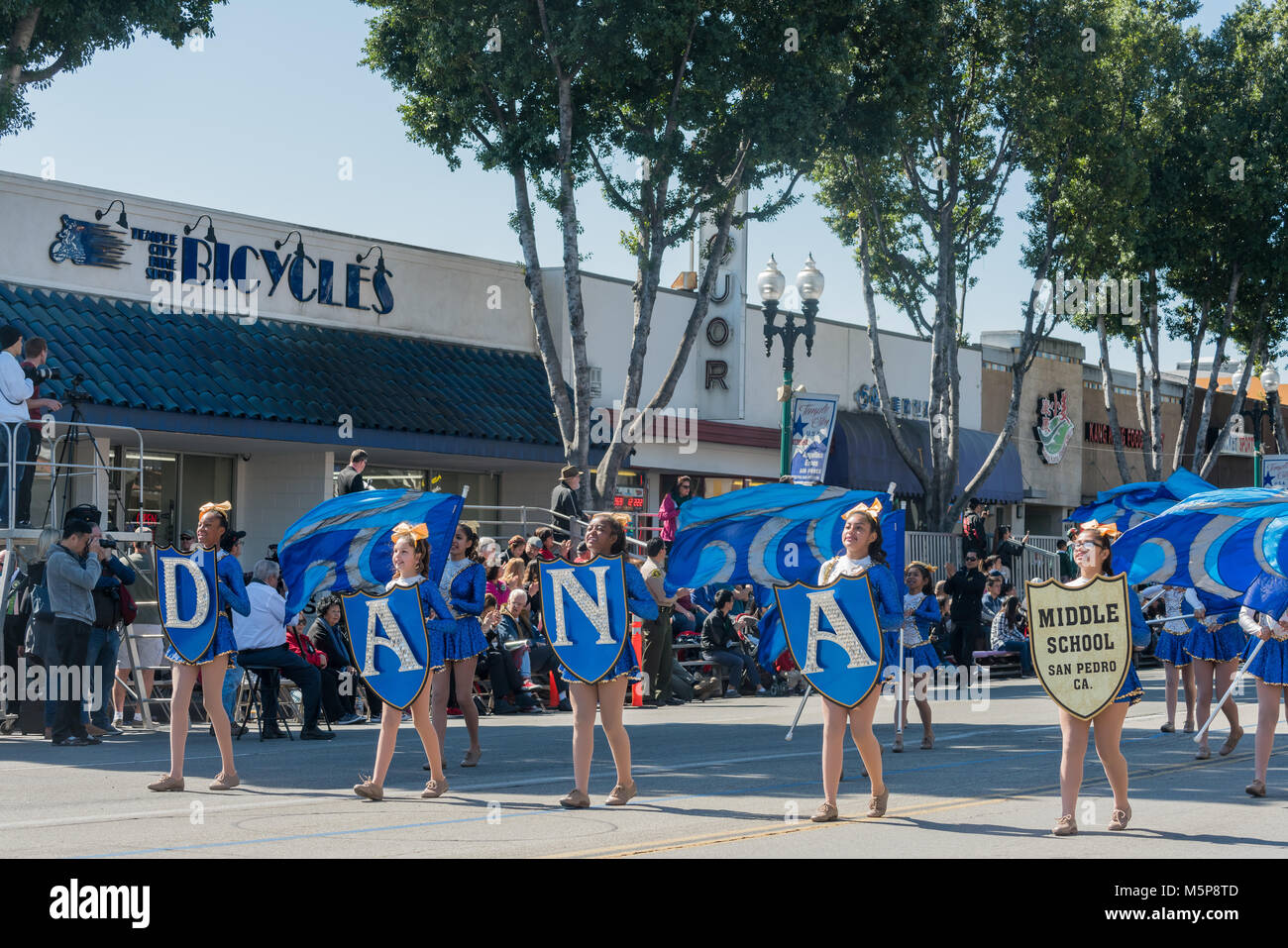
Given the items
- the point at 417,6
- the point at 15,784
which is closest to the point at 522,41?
the point at 417,6

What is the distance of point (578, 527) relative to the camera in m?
21.7

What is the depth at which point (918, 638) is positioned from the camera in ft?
47.8

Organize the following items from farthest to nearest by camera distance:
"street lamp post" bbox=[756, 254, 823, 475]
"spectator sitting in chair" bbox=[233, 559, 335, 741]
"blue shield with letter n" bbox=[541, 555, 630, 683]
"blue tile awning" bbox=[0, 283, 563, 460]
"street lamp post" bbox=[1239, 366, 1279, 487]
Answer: "street lamp post" bbox=[1239, 366, 1279, 487], "street lamp post" bbox=[756, 254, 823, 475], "blue tile awning" bbox=[0, 283, 563, 460], "spectator sitting in chair" bbox=[233, 559, 335, 741], "blue shield with letter n" bbox=[541, 555, 630, 683]

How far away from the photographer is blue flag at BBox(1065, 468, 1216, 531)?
17.6 meters

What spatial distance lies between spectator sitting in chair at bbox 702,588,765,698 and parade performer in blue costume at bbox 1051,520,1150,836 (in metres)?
12.1

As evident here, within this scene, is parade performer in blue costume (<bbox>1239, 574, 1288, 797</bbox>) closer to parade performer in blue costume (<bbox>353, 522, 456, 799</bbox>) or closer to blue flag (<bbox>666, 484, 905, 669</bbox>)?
blue flag (<bbox>666, 484, 905, 669</bbox>)

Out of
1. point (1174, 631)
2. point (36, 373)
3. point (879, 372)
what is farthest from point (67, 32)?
point (879, 372)

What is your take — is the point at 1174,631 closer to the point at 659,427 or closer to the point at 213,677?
the point at 213,677

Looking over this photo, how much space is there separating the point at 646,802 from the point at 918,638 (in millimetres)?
4664

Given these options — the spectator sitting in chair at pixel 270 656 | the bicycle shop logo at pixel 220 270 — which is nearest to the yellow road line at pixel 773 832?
the spectator sitting in chair at pixel 270 656

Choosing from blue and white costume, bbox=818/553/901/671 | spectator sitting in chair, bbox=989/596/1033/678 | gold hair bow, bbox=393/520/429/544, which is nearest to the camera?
blue and white costume, bbox=818/553/901/671

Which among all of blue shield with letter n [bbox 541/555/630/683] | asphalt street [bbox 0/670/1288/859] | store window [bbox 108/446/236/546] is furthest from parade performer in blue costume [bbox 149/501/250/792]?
store window [bbox 108/446/236/546]

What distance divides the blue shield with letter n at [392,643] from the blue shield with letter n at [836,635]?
2.47m

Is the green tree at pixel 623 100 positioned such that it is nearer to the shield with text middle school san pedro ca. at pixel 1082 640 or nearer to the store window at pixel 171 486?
the store window at pixel 171 486
